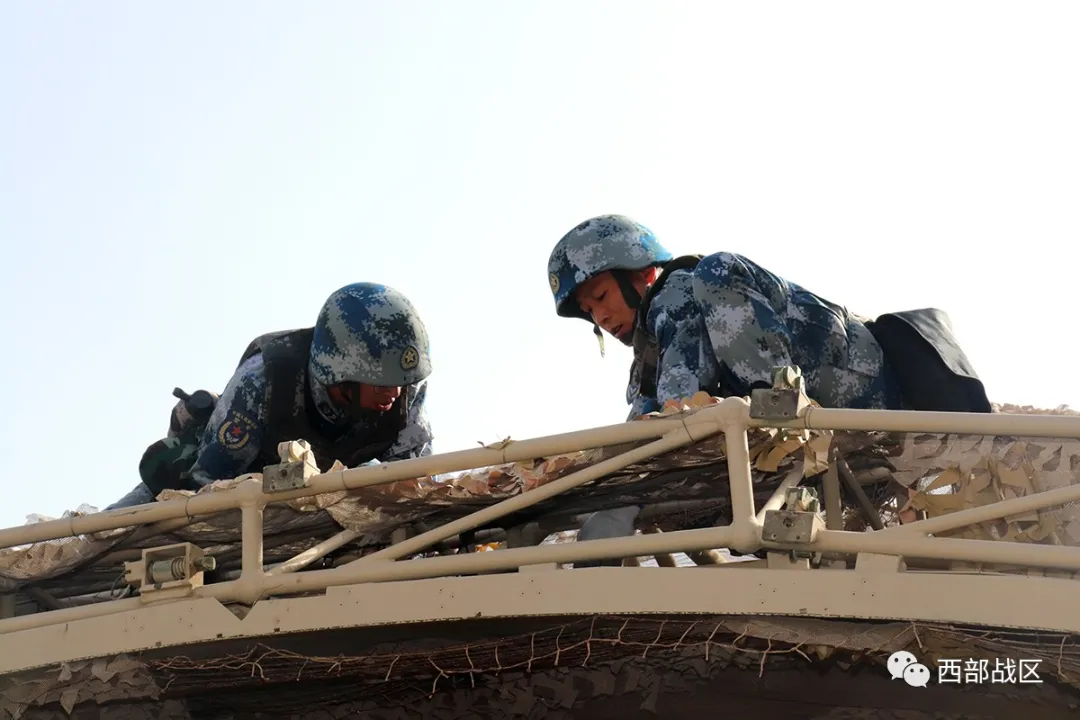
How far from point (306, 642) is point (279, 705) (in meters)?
0.53

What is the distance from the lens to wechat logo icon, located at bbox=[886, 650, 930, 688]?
6504 millimetres

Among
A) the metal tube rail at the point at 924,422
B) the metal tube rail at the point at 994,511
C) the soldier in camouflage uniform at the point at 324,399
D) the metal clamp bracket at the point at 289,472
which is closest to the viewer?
the metal tube rail at the point at 994,511

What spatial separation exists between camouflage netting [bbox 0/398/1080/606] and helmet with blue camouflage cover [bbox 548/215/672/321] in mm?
1929

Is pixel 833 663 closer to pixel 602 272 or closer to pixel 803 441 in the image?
pixel 803 441

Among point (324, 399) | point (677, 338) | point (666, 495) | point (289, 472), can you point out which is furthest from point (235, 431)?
point (666, 495)

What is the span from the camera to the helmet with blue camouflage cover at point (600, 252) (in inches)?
367

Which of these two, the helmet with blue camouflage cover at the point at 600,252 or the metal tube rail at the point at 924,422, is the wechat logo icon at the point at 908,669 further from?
the helmet with blue camouflage cover at the point at 600,252

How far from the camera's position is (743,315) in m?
7.89

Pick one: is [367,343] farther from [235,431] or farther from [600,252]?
[600,252]

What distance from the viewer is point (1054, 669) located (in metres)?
6.35

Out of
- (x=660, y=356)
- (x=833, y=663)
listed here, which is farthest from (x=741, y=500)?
(x=660, y=356)

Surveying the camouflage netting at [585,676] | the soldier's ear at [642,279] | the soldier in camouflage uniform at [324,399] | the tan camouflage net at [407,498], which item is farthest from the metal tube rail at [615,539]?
the soldier's ear at [642,279]

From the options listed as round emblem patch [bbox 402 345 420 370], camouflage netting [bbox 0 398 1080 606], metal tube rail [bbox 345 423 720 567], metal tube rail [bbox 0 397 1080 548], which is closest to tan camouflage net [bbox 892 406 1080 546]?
camouflage netting [bbox 0 398 1080 606]

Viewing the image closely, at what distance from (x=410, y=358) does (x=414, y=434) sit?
60 cm
